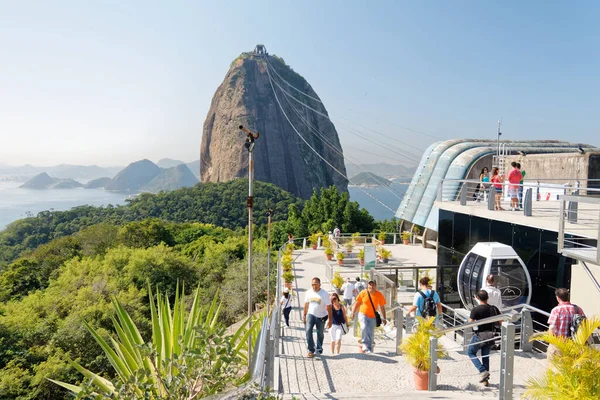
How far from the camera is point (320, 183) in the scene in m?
97.9

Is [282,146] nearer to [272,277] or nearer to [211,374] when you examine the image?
[272,277]

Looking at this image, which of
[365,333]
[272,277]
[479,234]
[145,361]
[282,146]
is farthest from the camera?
[282,146]

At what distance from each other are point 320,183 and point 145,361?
3670 inches

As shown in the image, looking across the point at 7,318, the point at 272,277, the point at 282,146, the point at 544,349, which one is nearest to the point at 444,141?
the point at 272,277

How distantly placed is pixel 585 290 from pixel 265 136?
88.1m

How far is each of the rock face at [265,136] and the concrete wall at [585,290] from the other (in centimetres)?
7562

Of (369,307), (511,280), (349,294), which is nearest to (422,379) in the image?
(369,307)

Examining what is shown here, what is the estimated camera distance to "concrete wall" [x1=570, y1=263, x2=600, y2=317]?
770 centimetres

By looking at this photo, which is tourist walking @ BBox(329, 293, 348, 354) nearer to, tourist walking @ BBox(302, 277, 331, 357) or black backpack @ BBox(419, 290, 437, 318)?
tourist walking @ BBox(302, 277, 331, 357)

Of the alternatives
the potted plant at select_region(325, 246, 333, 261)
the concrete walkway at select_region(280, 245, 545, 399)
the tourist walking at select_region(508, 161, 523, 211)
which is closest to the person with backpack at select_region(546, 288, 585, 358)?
the concrete walkway at select_region(280, 245, 545, 399)

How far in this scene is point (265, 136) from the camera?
93812 mm

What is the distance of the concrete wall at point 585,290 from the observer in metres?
7.70

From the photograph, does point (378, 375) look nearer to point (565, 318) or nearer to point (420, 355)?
point (420, 355)

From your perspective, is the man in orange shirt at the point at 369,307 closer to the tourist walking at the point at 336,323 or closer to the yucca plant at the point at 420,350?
the tourist walking at the point at 336,323
